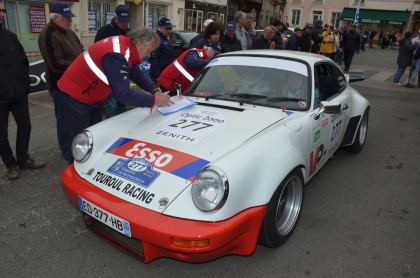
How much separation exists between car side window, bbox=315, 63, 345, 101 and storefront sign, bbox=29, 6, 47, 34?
12.2 meters

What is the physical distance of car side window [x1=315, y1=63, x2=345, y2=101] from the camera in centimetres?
346

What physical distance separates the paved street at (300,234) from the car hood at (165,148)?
57 cm

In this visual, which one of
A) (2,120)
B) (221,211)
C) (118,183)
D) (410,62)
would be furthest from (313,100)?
(410,62)

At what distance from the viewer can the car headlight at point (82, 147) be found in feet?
9.00

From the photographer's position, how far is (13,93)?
3521mm

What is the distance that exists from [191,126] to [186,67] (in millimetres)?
1741

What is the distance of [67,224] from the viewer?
2896mm

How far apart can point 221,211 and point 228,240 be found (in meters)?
0.18

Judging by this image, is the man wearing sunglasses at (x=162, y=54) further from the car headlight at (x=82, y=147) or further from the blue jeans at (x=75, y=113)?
the car headlight at (x=82, y=147)

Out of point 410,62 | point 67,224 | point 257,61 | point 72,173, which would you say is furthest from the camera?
point 410,62

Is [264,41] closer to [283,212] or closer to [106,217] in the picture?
[283,212]

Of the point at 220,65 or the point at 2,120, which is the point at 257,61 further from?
the point at 2,120

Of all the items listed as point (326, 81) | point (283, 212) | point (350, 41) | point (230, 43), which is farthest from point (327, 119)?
point (350, 41)

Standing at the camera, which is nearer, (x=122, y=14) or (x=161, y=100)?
(x=161, y=100)
